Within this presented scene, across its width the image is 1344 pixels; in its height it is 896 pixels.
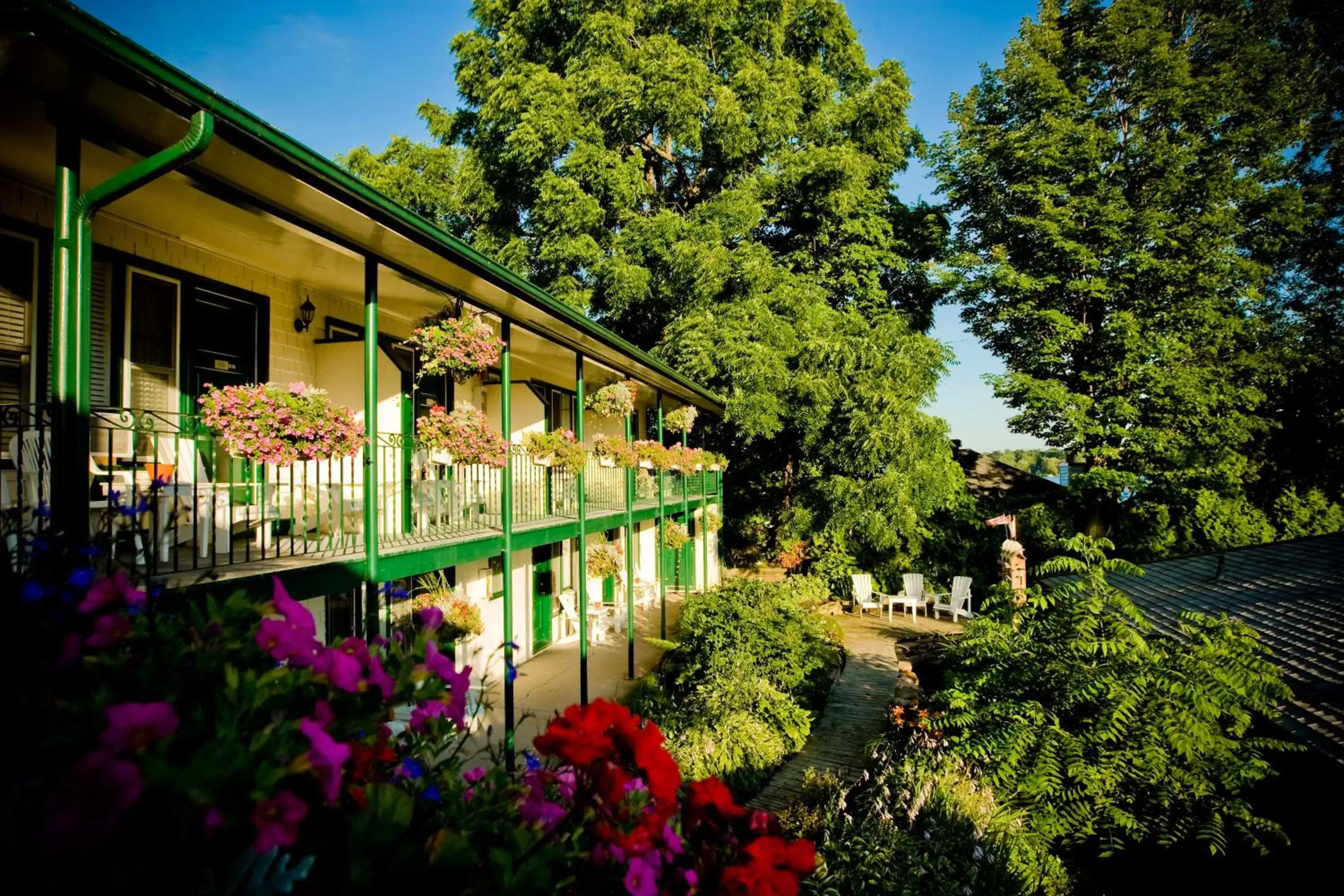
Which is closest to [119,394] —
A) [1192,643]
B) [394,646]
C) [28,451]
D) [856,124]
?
[28,451]

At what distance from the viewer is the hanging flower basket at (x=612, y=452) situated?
462 inches

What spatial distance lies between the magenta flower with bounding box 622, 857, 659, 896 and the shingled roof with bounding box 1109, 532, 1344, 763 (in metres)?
5.62

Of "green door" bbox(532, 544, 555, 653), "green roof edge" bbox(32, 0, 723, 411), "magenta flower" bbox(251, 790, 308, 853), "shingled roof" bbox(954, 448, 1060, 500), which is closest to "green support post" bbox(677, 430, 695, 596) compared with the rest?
"green door" bbox(532, 544, 555, 653)

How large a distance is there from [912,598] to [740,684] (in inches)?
464

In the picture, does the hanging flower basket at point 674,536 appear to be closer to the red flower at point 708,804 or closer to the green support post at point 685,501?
the green support post at point 685,501

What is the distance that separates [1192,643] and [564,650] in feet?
36.9

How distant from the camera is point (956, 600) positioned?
61.1 feet

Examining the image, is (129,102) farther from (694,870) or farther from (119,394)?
(694,870)

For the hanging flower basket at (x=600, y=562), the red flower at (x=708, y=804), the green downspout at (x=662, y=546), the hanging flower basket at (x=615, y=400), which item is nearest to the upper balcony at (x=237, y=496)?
the red flower at (x=708, y=804)

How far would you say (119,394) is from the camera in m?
5.98

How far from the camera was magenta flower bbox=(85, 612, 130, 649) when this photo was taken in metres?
1.19

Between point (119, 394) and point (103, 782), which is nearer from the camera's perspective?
point (103, 782)

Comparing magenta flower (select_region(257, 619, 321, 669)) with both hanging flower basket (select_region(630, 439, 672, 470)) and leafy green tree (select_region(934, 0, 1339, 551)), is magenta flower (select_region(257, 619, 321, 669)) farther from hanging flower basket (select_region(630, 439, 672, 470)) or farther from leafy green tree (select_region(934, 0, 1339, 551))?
leafy green tree (select_region(934, 0, 1339, 551))

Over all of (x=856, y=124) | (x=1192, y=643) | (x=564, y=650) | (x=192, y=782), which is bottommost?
(x=564, y=650)
